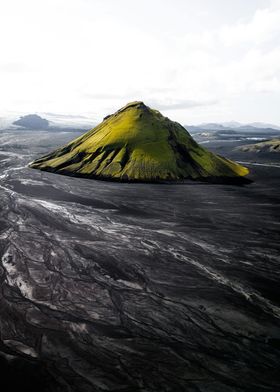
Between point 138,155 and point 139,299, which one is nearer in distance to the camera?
point 139,299

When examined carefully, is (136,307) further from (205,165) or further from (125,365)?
(205,165)

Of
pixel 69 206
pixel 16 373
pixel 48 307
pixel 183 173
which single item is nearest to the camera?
pixel 16 373

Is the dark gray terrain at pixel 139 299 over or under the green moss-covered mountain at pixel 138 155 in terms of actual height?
under

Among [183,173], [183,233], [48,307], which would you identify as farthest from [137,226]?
[183,173]

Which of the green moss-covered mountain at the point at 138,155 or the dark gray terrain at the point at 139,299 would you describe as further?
the green moss-covered mountain at the point at 138,155
